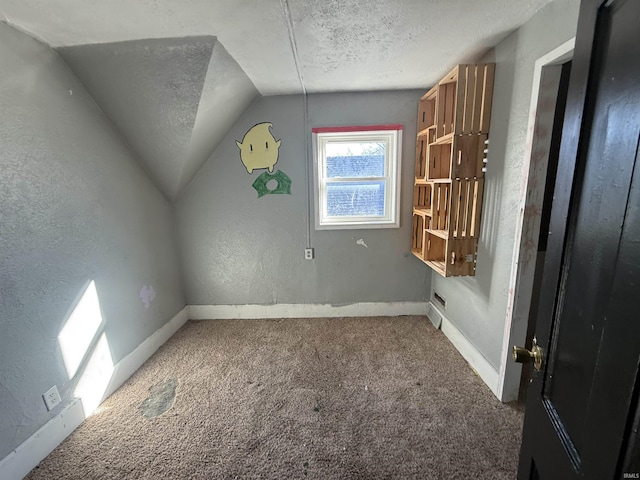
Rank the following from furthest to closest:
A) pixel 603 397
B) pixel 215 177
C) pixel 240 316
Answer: pixel 240 316 → pixel 215 177 → pixel 603 397

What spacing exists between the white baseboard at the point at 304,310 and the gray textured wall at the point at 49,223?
784 millimetres

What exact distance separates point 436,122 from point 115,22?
196 centimetres

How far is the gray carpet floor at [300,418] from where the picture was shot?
4.17ft

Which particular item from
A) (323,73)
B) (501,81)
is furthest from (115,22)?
(501,81)

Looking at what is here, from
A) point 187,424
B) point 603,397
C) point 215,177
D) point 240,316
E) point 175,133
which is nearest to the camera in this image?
point 603,397

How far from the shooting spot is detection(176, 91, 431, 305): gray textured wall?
233 centimetres

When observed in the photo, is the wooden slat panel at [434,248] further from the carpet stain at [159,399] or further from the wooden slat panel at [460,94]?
the carpet stain at [159,399]

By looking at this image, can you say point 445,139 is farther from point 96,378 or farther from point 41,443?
point 41,443

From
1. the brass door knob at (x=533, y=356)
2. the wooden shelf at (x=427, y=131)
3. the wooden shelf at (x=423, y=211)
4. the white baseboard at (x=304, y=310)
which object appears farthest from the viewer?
the white baseboard at (x=304, y=310)

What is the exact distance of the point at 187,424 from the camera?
1.51 m

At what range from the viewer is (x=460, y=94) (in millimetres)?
1611

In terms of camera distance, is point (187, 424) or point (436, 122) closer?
point (187, 424)

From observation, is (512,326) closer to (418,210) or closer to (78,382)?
(418,210)

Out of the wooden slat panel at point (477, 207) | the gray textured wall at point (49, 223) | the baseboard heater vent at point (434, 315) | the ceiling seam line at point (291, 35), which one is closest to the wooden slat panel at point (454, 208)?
the wooden slat panel at point (477, 207)
